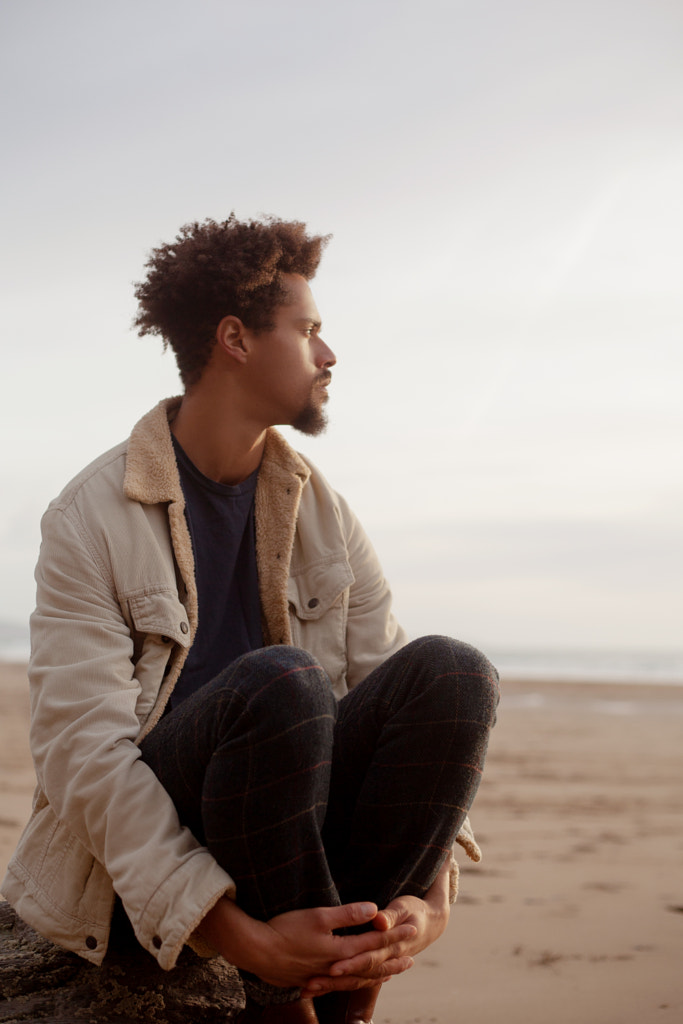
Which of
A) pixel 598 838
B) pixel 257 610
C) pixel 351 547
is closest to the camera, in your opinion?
pixel 257 610

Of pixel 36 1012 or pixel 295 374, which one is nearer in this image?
pixel 36 1012

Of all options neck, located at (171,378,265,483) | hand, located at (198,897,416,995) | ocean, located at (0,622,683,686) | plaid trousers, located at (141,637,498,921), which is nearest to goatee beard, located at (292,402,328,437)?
neck, located at (171,378,265,483)

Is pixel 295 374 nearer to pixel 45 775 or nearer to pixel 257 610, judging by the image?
pixel 257 610

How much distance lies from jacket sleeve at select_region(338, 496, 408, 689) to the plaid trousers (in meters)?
0.45

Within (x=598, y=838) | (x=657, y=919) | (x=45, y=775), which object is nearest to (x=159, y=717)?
(x=45, y=775)

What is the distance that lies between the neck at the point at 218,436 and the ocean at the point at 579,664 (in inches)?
742

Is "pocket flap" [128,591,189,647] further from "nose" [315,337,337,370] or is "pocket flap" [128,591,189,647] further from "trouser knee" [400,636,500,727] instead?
"nose" [315,337,337,370]

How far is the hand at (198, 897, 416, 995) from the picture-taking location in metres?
1.59

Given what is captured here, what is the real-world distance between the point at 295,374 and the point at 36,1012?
63.2 inches

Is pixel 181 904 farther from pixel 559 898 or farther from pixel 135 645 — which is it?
pixel 559 898

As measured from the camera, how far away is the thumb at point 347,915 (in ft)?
5.25

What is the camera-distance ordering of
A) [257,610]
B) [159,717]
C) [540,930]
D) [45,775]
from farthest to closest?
[540,930] < [257,610] < [159,717] < [45,775]

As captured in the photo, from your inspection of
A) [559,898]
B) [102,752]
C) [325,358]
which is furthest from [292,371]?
[559,898]

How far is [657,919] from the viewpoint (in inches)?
131
